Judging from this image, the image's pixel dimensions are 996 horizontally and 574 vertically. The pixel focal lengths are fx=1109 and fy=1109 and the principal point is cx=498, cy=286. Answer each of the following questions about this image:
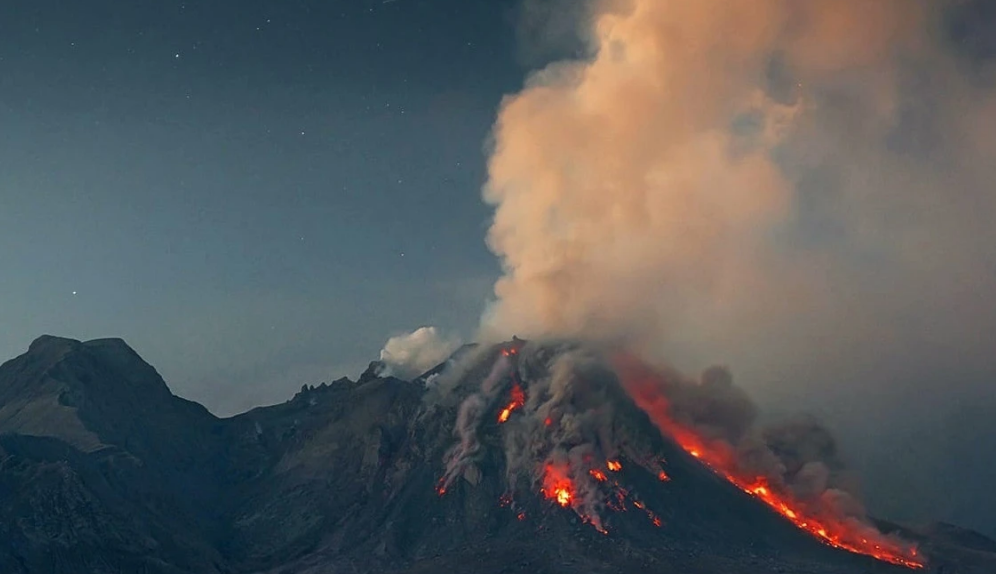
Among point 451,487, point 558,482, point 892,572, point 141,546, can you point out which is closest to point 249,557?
point 141,546

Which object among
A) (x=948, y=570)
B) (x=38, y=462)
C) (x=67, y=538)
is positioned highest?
(x=948, y=570)

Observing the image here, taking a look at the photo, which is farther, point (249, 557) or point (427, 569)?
point (249, 557)

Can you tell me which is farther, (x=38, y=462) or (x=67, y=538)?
(x=38, y=462)

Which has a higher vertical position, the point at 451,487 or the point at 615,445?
the point at 615,445

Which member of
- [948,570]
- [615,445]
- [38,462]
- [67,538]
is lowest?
[67,538]

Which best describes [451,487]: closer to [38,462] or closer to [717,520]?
[717,520]

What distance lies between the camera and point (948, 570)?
18612 centimetres

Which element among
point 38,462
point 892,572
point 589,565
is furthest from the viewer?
point 38,462

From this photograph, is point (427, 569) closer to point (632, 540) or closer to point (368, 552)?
point (368, 552)

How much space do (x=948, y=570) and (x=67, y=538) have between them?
14439 centimetres

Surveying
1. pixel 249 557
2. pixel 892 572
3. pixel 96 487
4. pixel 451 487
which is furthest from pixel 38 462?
pixel 892 572

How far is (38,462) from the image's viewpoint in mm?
192500

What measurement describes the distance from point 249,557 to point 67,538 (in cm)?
3217

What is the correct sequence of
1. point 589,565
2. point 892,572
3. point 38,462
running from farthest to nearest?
point 38,462 → point 892,572 → point 589,565
